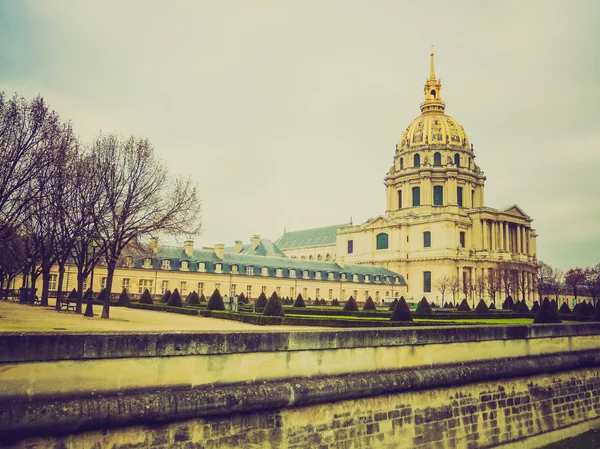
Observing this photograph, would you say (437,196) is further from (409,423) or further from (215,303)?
(409,423)

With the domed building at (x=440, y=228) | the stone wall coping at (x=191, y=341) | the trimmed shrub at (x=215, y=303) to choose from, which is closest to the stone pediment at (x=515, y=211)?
the domed building at (x=440, y=228)

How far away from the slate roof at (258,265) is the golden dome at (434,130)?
95.1ft

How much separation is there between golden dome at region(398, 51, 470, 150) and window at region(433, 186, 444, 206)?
29.2ft

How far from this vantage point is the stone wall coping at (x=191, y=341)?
853cm

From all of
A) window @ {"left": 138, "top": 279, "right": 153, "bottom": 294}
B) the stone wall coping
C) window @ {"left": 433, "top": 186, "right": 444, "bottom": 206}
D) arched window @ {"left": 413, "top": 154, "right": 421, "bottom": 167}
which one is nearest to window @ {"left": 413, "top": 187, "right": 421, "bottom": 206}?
window @ {"left": 433, "top": 186, "right": 444, "bottom": 206}

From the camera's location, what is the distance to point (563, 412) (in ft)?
58.1

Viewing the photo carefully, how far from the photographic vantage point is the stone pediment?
91.5 metres

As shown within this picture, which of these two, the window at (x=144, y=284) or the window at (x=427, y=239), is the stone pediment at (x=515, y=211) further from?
the window at (x=144, y=284)

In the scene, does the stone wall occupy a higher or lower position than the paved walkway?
lower

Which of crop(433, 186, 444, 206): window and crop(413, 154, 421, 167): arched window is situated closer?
crop(433, 186, 444, 206): window

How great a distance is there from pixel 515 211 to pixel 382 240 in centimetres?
2461

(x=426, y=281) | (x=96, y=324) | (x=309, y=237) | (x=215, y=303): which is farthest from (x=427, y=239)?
(x=96, y=324)

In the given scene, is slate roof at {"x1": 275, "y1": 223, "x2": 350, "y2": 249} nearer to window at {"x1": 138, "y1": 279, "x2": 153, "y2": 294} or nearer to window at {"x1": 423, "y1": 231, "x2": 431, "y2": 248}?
window at {"x1": 423, "y1": 231, "x2": 431, "y2": 248}

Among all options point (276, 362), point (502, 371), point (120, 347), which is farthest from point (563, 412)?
point (120, 347)
